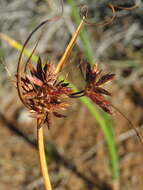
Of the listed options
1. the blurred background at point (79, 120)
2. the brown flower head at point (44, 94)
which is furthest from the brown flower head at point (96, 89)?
the blurred background at point (79, 120)

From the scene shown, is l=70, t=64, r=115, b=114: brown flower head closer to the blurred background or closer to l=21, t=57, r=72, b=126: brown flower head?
l=21, t=57, r=72, b=126: brown flower head

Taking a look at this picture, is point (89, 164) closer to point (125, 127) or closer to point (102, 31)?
point (125, 127)

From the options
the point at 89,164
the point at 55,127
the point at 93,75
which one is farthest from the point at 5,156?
the point at 93,75

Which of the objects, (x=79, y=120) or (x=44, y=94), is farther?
(x=79, y=120)

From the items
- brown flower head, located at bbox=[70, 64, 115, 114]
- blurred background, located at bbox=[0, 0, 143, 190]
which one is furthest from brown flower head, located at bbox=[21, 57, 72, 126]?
blurred background, located at bbox=[0, 0, 143, 190]

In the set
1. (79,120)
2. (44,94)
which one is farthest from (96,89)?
(79,120)

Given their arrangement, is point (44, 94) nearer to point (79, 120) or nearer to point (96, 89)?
point (96, 89)

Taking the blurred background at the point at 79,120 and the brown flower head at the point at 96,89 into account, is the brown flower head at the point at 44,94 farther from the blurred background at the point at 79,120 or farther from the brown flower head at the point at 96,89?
the blurred background at the point at 79,120
